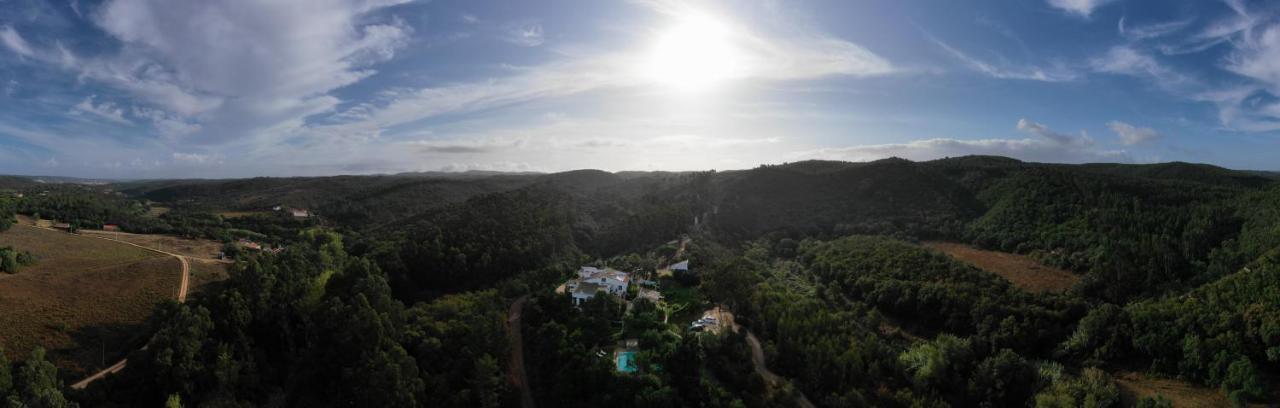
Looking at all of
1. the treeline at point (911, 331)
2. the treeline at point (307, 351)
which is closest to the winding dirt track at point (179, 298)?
the treeline at point (307, 351)

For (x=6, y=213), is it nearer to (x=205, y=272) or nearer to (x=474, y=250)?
(x=205, y=272)

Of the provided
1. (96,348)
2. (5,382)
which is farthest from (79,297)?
(5,382)

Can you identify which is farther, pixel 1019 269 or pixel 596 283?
pixel 1019 269

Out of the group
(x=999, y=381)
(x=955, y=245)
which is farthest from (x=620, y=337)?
(x=955, y=245)

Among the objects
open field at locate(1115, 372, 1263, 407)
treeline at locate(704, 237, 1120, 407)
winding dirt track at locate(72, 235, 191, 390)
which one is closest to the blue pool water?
treeline at locate(704, 237, 1120, 407)

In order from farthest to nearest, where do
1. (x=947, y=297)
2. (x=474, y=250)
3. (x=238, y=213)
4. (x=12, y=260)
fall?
(x=238, y=213), (x=474, y=250), (x=947, y=297), (x=12, y=260)

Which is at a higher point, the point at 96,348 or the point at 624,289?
the point at 624,289
